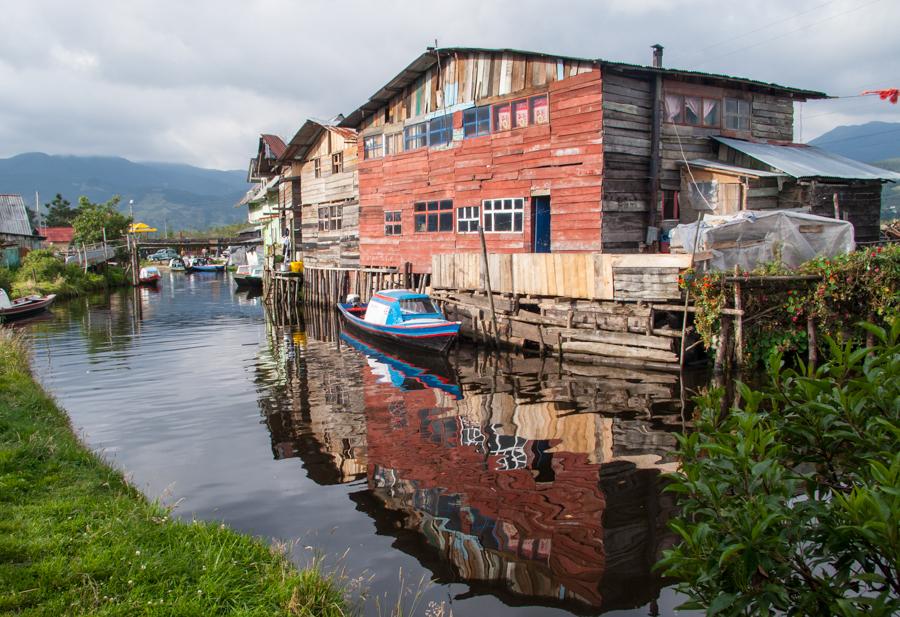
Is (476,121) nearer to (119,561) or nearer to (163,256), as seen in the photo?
(119,561)

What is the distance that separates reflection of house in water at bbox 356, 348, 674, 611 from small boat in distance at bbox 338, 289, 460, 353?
552 cm

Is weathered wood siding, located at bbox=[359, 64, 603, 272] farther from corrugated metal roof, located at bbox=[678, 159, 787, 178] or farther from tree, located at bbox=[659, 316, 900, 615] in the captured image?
tree, located at bbox=[659, 316, 900, 615]

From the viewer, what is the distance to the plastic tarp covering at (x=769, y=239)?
57.7 ft

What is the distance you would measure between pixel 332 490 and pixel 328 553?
7.60 ft

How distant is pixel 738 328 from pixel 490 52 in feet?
47.5

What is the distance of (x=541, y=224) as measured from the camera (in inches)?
946

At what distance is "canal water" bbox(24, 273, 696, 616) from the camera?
25.6 ft

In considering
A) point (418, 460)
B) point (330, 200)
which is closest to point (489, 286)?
point (418, 460)

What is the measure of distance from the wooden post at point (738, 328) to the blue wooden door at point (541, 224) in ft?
28.2

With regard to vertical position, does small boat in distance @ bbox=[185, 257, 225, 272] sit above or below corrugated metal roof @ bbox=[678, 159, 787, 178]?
below

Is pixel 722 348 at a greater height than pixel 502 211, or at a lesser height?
lesser

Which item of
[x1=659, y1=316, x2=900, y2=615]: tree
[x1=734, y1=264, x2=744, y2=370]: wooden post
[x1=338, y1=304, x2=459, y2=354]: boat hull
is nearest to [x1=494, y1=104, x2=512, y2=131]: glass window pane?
[x1=338, y1=304, x2=459, y2=354]: boat hull

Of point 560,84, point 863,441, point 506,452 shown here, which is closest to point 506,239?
point 560,84

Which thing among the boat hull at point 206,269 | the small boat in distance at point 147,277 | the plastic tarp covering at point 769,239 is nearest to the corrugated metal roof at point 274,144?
the small boat in distance at point 147,277
